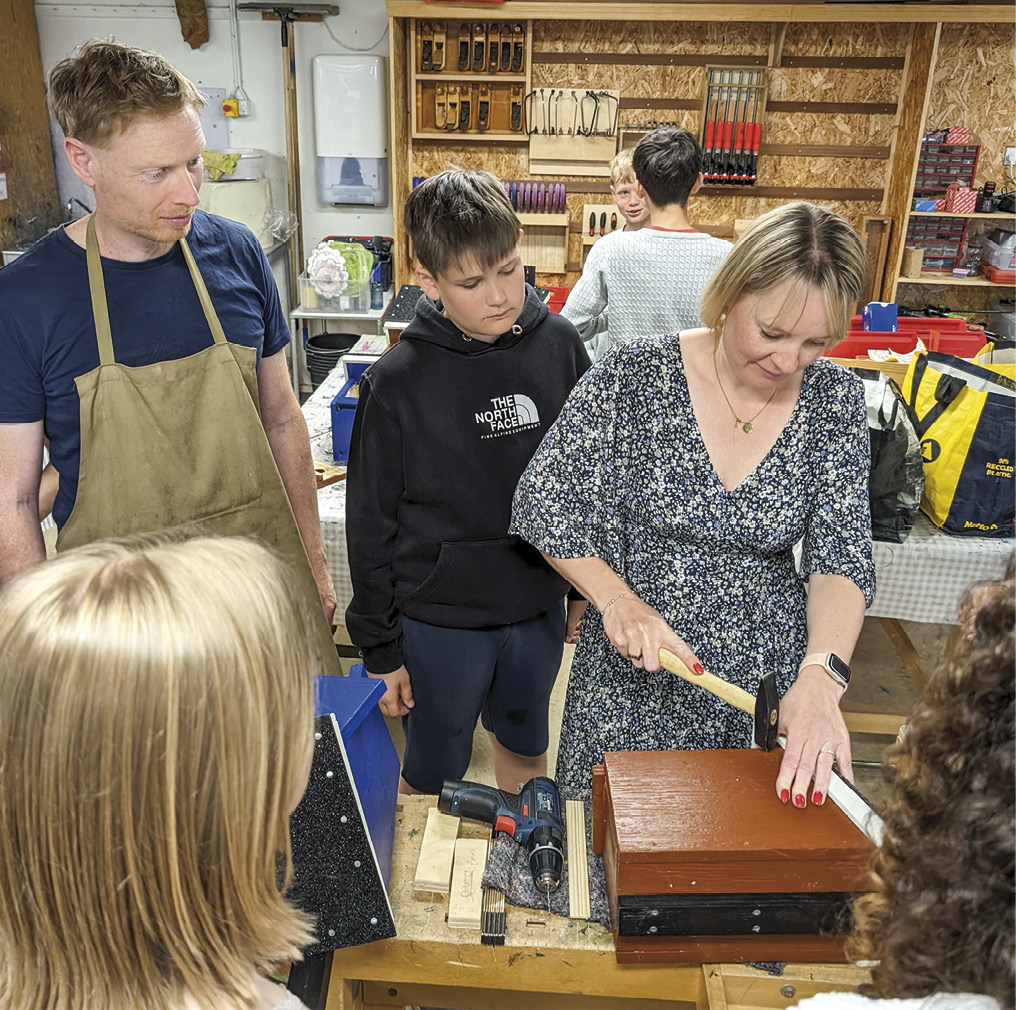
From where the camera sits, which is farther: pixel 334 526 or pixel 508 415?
pixel 334 526

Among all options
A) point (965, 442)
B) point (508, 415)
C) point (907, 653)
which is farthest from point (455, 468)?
point (907, 653)

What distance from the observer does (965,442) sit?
263 centimetres

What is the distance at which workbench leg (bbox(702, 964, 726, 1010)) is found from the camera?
3.83ft

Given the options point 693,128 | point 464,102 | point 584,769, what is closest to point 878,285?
point 693,128

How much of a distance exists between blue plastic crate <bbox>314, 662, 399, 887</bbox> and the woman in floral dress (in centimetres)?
41

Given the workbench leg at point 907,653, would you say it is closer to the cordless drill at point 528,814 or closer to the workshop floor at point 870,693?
the workshop floor at point 870,693

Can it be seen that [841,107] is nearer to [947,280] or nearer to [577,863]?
[947,280]

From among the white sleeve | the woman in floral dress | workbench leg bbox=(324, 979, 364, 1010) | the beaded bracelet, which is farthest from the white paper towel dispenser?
workbench leg bbox=(324, 979, 364, 1010)

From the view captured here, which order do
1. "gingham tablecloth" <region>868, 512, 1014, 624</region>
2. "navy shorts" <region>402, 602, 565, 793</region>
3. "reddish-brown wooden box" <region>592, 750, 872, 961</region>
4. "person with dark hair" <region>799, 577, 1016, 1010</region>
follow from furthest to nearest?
"gingham tablecloth" <region>868, 512, 1014, 624</region> < "navy shorts" <region>402, 602, 565, 793</region> < "reddish-brown wooden box" <region>592, 750, 872, 961</region> < "person with dark hair" <region>799, 577, 1016, 1010</region>

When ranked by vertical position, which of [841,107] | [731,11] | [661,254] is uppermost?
[731,11]

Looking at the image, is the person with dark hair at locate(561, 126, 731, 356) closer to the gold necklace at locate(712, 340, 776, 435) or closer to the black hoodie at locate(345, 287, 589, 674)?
the black hoodie at locate(345, 287, 589, 674)

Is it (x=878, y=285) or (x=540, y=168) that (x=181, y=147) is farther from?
(x=878, y=285)

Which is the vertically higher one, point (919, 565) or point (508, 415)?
point (508, 415)

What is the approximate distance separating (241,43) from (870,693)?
5.20 meters
